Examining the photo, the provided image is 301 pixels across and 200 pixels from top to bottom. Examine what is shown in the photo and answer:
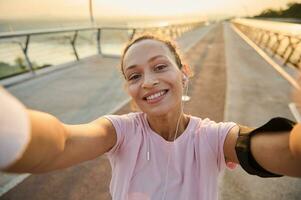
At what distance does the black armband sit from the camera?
3.56ft

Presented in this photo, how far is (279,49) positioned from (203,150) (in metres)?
14.1

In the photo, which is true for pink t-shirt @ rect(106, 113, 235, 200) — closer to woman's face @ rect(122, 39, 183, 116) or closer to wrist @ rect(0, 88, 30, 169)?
woman's face @ rect(122, 39, 183, 116)

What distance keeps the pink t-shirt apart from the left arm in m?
0.24

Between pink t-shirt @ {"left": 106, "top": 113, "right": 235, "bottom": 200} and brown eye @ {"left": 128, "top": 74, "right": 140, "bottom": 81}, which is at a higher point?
brown eye @ {"left": 128, "top": 74, "right": 140, "bottom": 81}

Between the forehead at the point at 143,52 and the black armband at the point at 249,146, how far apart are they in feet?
1.93

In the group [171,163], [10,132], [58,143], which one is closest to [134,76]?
[171,163]

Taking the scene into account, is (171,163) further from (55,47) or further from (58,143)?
(55,47)

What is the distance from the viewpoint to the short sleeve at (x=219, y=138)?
1.39m

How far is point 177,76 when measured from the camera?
160 centimetres

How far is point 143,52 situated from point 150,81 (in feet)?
0.53

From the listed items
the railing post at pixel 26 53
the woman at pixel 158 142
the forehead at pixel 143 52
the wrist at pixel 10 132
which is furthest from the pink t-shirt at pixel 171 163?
the railing post at pixel 26 53

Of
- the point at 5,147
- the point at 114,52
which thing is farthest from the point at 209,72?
the point at 5,147

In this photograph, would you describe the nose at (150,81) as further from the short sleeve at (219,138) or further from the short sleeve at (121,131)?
the short sleeve at (219,138)

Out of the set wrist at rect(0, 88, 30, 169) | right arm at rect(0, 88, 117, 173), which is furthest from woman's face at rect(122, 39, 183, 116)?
wrist at rect(0, 88, 30, 169)
